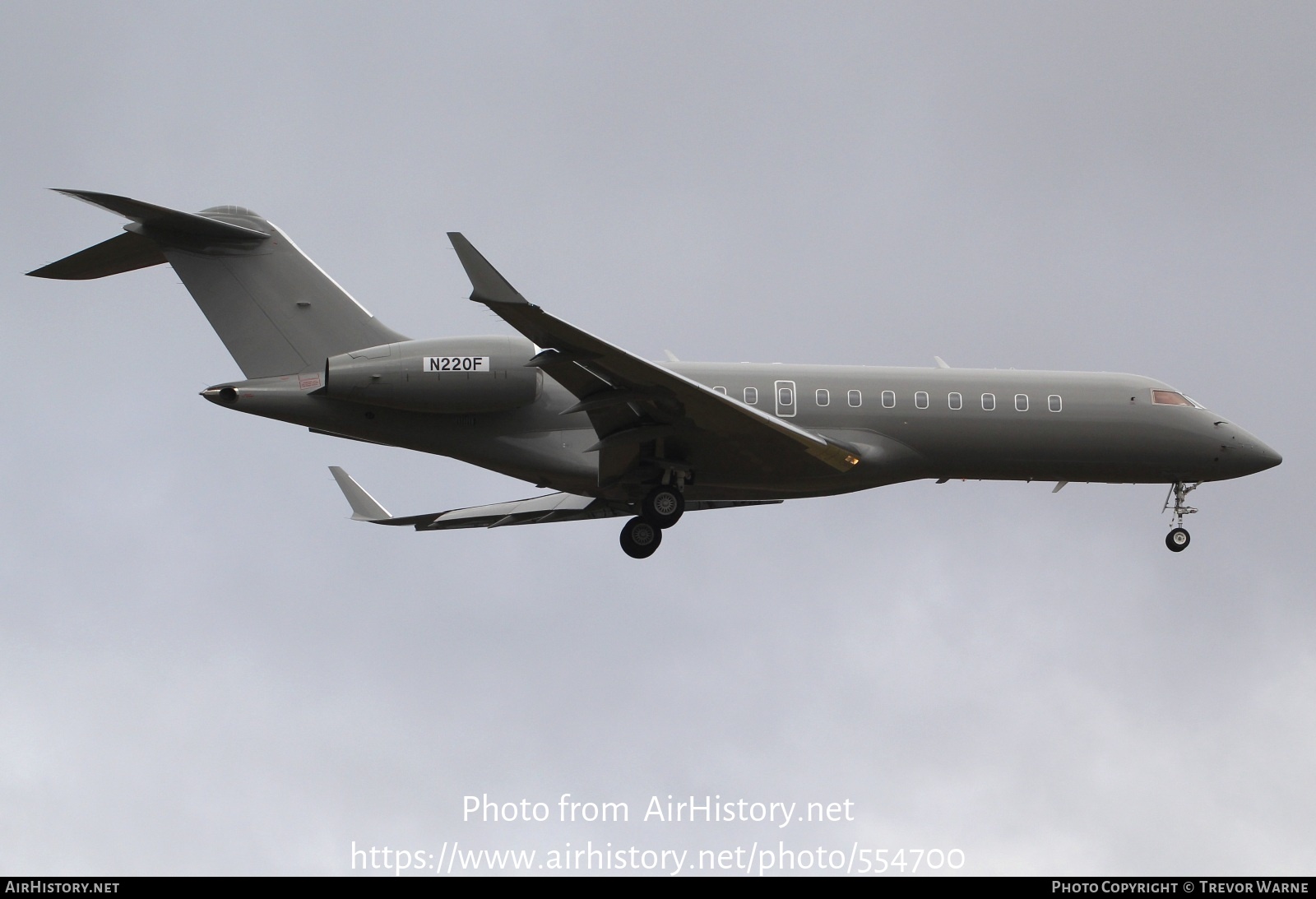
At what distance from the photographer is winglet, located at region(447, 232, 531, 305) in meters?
16.2

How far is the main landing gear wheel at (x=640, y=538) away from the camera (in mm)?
21172

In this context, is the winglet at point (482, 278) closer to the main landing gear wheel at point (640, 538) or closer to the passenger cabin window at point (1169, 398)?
the main landing gear wheel at point (640, 538)

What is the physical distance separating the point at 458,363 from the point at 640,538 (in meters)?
4.04

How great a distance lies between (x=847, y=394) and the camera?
844 inches

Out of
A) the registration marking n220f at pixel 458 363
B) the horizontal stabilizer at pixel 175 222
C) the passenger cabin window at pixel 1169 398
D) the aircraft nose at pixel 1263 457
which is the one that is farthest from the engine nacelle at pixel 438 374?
the aircraft nose at pixel 1263 457

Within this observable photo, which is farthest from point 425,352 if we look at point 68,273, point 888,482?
point 888,482

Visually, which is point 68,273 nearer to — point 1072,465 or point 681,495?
point 681,495

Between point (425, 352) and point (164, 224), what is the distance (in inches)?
171

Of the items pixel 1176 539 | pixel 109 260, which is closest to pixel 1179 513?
pixel 1176 539

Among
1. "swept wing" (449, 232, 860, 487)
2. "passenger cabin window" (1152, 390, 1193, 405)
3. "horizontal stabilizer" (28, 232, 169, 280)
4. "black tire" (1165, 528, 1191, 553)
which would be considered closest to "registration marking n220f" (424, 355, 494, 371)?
"swept wing" (449, 232, 860, 487)

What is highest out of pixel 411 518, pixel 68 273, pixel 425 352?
pixel 68 273

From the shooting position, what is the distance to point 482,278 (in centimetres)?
1656

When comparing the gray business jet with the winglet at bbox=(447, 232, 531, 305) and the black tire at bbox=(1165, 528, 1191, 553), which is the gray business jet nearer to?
the black tire at bbox=(1165, 528, 1191, 553)

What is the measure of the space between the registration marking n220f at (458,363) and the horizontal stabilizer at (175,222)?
364 centimetres
